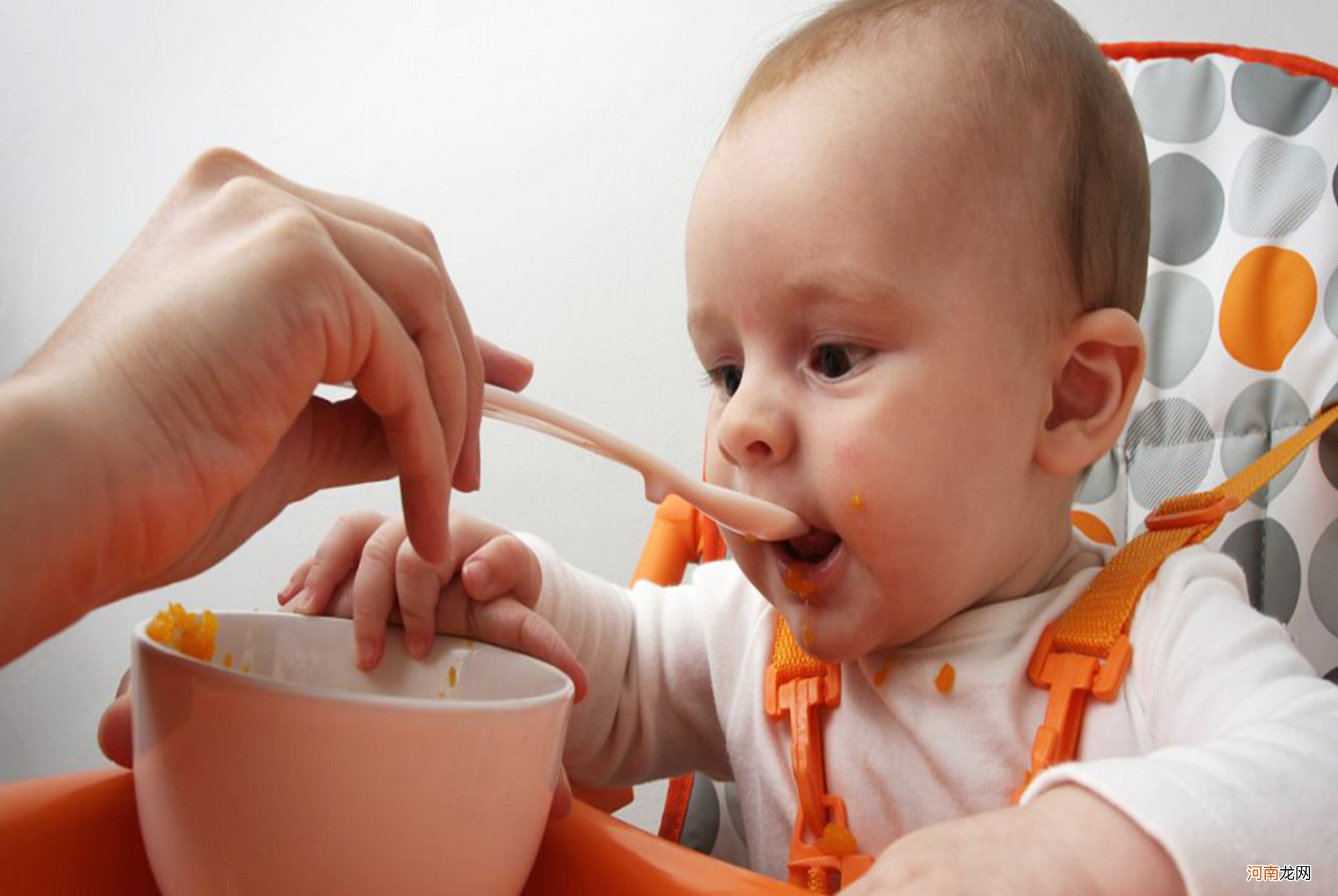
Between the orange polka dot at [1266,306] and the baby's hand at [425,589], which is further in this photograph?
the orange polka dot at [1266,306]

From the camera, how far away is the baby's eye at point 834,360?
0.60m

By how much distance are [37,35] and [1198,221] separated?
1.50 m

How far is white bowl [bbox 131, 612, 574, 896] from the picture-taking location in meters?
0.35

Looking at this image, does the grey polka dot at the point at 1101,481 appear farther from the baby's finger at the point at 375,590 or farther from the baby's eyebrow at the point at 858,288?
the baby's finger at the point at 375,590

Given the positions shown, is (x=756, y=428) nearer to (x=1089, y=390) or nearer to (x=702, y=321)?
(x=702, y=321)

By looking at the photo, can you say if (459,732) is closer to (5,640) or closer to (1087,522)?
(5,640)

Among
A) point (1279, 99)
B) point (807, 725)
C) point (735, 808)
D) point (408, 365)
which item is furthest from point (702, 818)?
point (1279, 99)

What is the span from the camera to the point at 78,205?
155cm

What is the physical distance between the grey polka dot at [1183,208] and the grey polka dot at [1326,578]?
0.67ft

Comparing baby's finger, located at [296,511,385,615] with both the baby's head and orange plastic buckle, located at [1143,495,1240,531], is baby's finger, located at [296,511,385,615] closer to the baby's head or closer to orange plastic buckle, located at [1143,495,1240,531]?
the baby's head

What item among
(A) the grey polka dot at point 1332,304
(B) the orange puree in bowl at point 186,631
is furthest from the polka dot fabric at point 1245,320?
(B) the orange puree in bowl at point 186,631

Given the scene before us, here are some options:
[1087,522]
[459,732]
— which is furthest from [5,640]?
[1087,522]

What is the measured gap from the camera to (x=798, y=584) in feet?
2.00

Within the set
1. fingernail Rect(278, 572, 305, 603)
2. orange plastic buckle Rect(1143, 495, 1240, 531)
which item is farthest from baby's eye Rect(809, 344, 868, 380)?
fingernail Rect(278, 572, 305, 603)
